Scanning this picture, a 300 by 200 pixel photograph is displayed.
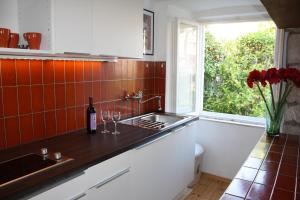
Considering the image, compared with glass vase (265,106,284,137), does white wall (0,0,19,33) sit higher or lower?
higher

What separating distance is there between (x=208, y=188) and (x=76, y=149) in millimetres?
2020

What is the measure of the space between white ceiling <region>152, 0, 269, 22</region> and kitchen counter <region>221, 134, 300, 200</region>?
1.74 m

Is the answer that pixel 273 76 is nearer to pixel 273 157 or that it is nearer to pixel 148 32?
pixel 273 157

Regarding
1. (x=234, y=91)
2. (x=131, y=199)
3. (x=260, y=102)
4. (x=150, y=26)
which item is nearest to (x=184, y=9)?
(x=150, y=26)

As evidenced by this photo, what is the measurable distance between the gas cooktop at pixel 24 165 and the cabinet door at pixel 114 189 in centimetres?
28

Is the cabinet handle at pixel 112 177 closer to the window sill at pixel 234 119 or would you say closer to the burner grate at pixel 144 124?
the burner grate at pixel 144 124

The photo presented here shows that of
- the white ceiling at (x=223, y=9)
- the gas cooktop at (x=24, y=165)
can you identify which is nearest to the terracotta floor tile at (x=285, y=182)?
the gas cooktop at (x=24, y=165)

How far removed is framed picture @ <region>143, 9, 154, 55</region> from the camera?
9.41ft

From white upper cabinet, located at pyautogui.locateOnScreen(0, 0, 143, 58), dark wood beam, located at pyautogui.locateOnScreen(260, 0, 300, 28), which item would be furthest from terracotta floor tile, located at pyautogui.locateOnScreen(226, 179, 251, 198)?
white upper cabinet, located at pyautogui.locateOnScreen(0, 0, 143, 58)

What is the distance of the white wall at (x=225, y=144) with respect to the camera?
3119 millimetres

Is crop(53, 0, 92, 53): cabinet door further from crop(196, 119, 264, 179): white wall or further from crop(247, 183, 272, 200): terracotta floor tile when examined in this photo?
crop(196, 119, 264, 179): white wall

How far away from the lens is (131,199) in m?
1.94

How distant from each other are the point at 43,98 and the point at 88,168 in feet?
2.27

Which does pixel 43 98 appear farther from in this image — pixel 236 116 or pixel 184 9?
pixel 236 116
